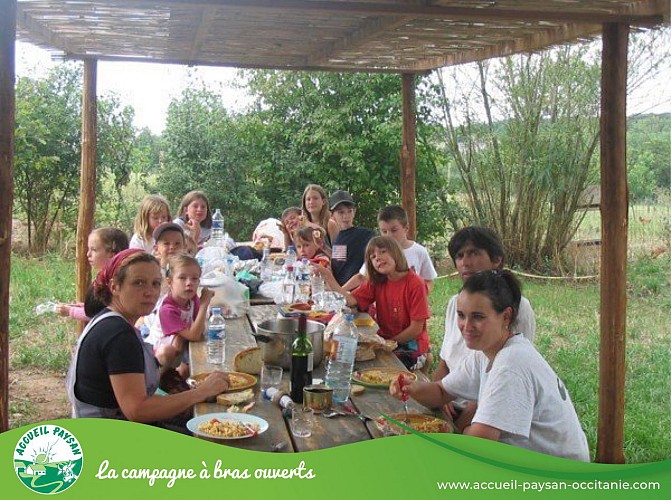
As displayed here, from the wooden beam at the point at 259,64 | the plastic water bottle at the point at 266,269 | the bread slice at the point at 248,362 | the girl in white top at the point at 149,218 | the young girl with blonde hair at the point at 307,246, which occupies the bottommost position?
the bread slice at the point at 248,362

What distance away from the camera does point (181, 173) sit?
35.9 feet

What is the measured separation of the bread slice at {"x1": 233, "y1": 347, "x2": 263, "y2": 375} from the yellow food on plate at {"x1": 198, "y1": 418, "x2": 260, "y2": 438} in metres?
0.67

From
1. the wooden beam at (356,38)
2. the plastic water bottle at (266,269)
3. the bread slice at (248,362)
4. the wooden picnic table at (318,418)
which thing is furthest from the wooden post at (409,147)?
the bread slice at (248,362)

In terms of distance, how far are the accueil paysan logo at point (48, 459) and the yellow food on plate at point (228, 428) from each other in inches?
21.3

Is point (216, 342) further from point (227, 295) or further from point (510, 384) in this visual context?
point (510, 384)

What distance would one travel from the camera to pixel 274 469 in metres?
2.64

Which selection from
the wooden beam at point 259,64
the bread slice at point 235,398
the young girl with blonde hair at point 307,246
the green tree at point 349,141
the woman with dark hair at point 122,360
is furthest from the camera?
the green tree at point 349,141

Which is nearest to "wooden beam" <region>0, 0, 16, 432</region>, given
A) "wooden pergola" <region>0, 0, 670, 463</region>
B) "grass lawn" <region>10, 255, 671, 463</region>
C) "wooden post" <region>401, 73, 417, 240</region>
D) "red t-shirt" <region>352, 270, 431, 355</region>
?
"wooden pergola" <region>0, 0, 670, 463</region>

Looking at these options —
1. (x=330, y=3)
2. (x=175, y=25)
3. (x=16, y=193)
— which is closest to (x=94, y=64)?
(x=175, y=25)

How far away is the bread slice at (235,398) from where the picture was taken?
2969mm

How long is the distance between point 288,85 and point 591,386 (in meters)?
6.32

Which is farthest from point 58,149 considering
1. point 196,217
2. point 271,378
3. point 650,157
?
point 271,378

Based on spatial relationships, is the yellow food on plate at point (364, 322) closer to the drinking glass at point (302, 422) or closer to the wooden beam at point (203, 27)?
the drinking glass at point (302, 422)

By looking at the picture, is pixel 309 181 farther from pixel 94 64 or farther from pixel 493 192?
pixel 94 64
